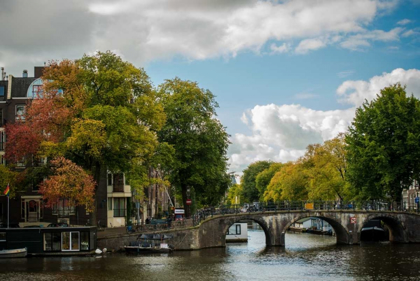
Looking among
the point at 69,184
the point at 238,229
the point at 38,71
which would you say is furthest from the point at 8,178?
the point at 238,229

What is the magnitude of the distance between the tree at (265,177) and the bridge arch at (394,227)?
93.1 metres

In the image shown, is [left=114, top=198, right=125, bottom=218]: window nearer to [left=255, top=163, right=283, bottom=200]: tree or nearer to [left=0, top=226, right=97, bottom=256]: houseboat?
[left=0, top=226, right=97, bottom=256]: houseboat

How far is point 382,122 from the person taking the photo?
212 feet

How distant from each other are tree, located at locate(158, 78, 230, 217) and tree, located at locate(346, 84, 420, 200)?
16.0 m

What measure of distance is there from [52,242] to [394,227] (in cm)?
3777

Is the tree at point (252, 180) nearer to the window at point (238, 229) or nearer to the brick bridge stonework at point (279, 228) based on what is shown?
the window at point (238, 229)

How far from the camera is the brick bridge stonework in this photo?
53312mm

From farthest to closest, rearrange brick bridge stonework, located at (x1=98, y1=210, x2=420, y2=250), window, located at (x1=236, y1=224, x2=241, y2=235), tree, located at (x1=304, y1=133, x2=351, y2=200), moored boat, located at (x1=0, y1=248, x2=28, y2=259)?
tree, located at (x1=304, y1=133, x2=351, y2=200) → window, located at (x1=236, y1=224, x2=241, y2=235) → brick bridge stonework, located at (x1=98, y1=210, x2=420, y2=250) → moored boat, located at (x1=0, y1=248, x2=28, y2=259)

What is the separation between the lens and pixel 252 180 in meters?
176

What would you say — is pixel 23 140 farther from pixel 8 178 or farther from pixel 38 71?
pixel 38 71

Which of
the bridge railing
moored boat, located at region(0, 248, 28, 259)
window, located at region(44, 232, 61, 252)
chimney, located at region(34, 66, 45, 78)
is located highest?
chimney, located at region(34, 66, 45, 78)

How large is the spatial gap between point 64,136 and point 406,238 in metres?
37.9

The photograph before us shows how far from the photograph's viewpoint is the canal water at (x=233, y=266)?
123ft

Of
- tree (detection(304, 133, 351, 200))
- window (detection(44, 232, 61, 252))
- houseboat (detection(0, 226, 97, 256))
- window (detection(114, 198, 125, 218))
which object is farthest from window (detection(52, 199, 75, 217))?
tree (detection(304, 133, 351, 200))
